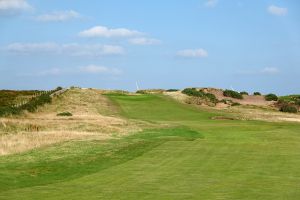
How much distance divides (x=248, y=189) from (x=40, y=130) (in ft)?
76.6

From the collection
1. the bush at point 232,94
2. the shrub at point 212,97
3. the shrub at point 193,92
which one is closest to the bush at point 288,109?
the shrub at point 212,97

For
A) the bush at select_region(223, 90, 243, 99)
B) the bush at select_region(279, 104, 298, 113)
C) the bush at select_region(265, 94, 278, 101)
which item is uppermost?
the bush at select_region(223, 90, 243, 99)

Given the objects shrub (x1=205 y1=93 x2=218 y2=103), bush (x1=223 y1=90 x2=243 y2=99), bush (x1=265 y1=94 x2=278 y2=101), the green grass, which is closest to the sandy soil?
bush (x1=265 y1=94 x2=278 y2=101)

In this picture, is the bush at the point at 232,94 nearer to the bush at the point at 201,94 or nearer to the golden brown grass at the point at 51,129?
the bush at the point at 201,94

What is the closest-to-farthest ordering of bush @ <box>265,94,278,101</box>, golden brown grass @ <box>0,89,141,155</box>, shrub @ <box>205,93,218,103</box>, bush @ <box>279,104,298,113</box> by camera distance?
golden brown grass @ <box>0,89,141,155</box>
bush @ <box>279,104,298,113</box>
shrub @ <box>205,93,218,103</box>
bush @ <box>265,94,278,101</box>

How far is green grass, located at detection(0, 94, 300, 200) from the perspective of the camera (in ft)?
44.0

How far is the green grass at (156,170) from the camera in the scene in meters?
13.4

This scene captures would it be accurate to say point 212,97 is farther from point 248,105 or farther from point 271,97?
point 271,97

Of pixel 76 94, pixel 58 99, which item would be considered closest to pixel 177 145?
pixel 58 99

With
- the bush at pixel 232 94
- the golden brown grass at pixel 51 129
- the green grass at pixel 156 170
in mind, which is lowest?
the green grass at pixel 156 170

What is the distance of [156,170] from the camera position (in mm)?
17438

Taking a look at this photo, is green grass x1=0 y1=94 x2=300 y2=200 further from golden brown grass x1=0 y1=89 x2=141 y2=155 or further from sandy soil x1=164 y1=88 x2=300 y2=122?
sandy soil x1=164 y1=88 x2=300 y2=122

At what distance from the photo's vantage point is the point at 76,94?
243ft

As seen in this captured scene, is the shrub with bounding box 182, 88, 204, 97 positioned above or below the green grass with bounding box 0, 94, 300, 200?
above
